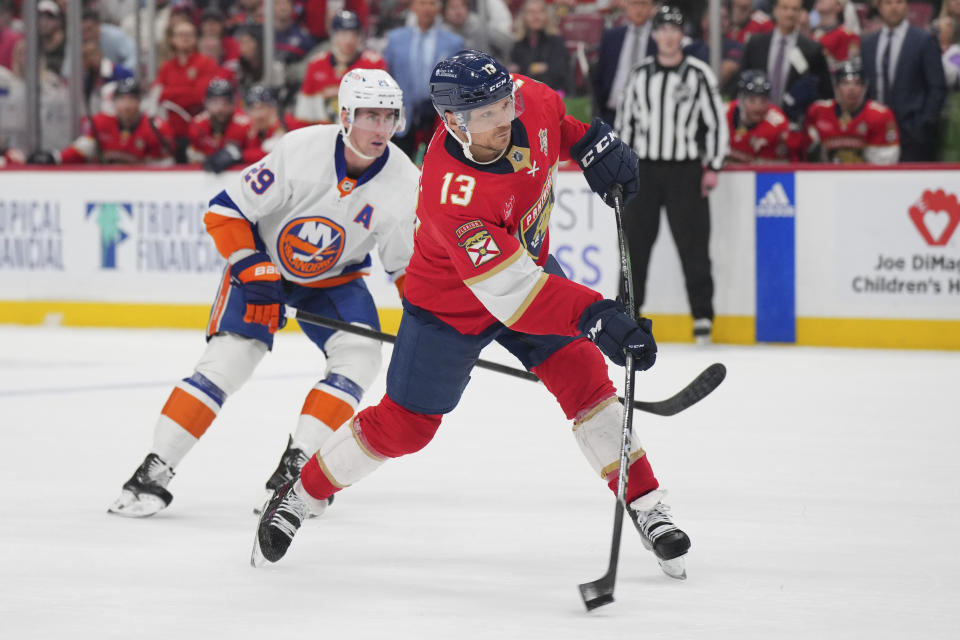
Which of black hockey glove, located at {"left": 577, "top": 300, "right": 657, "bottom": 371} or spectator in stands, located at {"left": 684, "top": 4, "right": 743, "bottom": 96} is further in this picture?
spectator in stands, located at {"left": 684, "top": 4, "right": 743, "bottom": 96}

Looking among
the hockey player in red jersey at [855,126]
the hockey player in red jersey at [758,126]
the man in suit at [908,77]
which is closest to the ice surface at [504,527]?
the hockey player in red jersey at [855,126]

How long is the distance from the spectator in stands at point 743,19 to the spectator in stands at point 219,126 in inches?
114

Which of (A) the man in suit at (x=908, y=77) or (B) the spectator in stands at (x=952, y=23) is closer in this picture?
(A) the man in suit at (x=908, y=77)

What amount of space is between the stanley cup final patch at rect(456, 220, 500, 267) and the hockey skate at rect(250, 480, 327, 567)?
765mm

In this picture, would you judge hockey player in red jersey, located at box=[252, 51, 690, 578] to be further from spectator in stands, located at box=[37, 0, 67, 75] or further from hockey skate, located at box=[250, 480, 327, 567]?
spectator in stands, located at box=[37, 0, 67, 75]

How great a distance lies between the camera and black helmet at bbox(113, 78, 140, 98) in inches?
345

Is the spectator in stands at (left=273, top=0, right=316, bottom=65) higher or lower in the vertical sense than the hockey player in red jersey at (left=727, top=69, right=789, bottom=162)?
higher

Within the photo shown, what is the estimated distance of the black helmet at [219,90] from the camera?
Result: 8539mm

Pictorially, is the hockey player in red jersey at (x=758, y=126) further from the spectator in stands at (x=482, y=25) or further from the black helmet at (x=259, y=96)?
the black helmet at (x=259, y=96)

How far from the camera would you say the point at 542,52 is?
329 inches

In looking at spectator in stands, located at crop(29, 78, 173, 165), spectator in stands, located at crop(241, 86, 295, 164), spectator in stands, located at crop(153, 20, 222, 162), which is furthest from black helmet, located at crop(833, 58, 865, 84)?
spectator in stands, located at crop(29, 78, 173, 165)

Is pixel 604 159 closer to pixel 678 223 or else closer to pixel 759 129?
pixel 678 223

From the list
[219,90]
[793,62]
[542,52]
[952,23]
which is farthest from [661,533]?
[219,90]

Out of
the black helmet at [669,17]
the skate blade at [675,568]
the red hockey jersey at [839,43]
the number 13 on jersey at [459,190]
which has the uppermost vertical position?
the black helmet at [669,17]
